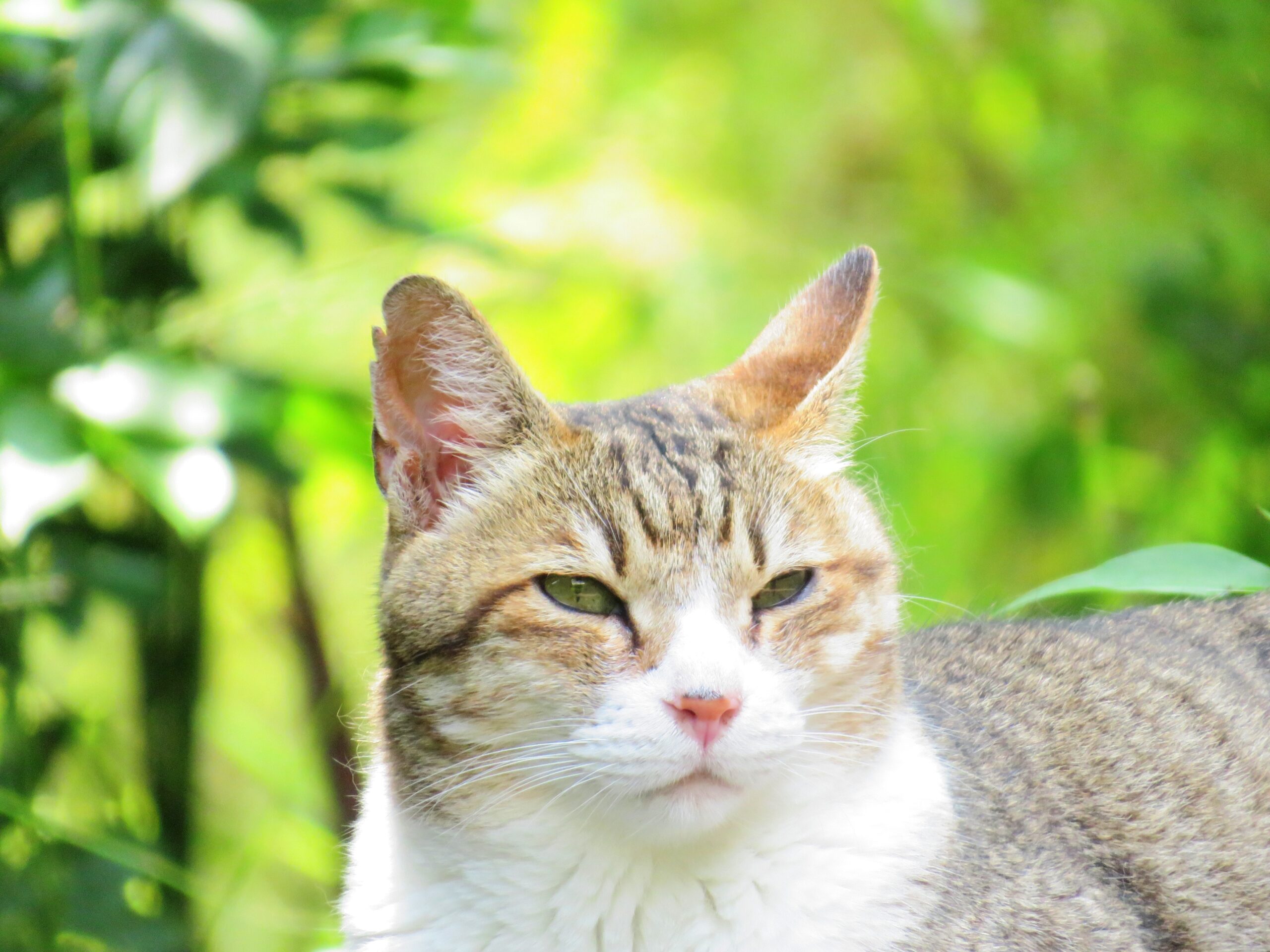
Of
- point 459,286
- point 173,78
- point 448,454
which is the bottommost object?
point 459,286

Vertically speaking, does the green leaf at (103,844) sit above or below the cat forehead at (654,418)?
below

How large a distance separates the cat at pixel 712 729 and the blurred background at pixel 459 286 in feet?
1.39

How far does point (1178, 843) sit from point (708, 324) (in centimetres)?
321

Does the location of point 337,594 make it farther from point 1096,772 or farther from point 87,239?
point 1096,772

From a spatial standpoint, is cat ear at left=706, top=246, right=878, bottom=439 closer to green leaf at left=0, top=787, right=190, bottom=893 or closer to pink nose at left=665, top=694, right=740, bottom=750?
pink nose at left=665, top=694, right=740, bottom=750

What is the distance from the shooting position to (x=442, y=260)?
15.3 feet

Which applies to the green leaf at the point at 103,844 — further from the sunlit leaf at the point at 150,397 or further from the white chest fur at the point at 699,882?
the white chest fur at the point at 699,882

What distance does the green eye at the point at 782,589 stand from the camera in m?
2.19

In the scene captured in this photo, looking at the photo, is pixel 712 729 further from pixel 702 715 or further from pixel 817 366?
pixel 817 366

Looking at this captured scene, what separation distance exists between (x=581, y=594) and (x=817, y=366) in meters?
0.66

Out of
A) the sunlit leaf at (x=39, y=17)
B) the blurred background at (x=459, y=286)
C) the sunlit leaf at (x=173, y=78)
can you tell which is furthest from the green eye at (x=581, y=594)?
the sunlit leaf at (x=39, y=17)

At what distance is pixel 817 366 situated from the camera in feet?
8.04

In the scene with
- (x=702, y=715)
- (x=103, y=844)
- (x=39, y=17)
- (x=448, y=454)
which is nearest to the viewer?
(x=702, y=715)

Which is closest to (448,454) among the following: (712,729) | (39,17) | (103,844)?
(712,729)
